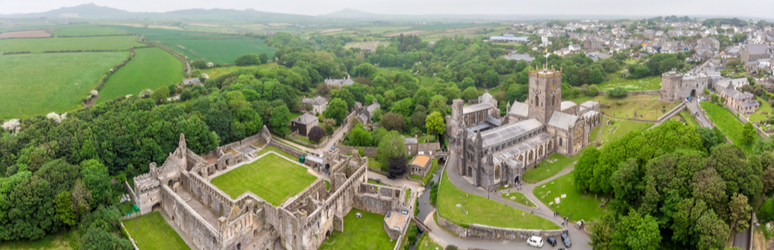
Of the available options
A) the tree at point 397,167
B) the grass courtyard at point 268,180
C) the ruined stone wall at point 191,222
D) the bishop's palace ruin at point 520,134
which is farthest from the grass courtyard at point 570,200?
the ruined stone wall at point 191,222

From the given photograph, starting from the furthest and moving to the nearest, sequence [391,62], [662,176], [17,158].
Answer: [391,62] < [17,158] < [662,176]

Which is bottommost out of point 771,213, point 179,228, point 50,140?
point 179,228

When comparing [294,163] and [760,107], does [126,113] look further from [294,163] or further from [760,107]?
[760,107]

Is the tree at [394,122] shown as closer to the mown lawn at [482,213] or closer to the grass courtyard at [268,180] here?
the grass courtyard at [268,180]

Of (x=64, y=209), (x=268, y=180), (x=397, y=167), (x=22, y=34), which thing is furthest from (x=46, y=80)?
(x=397, y=167)

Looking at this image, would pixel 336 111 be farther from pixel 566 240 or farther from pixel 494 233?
pixel 566 240

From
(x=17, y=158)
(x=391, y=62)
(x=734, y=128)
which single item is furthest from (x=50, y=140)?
(x=391, y=62)
